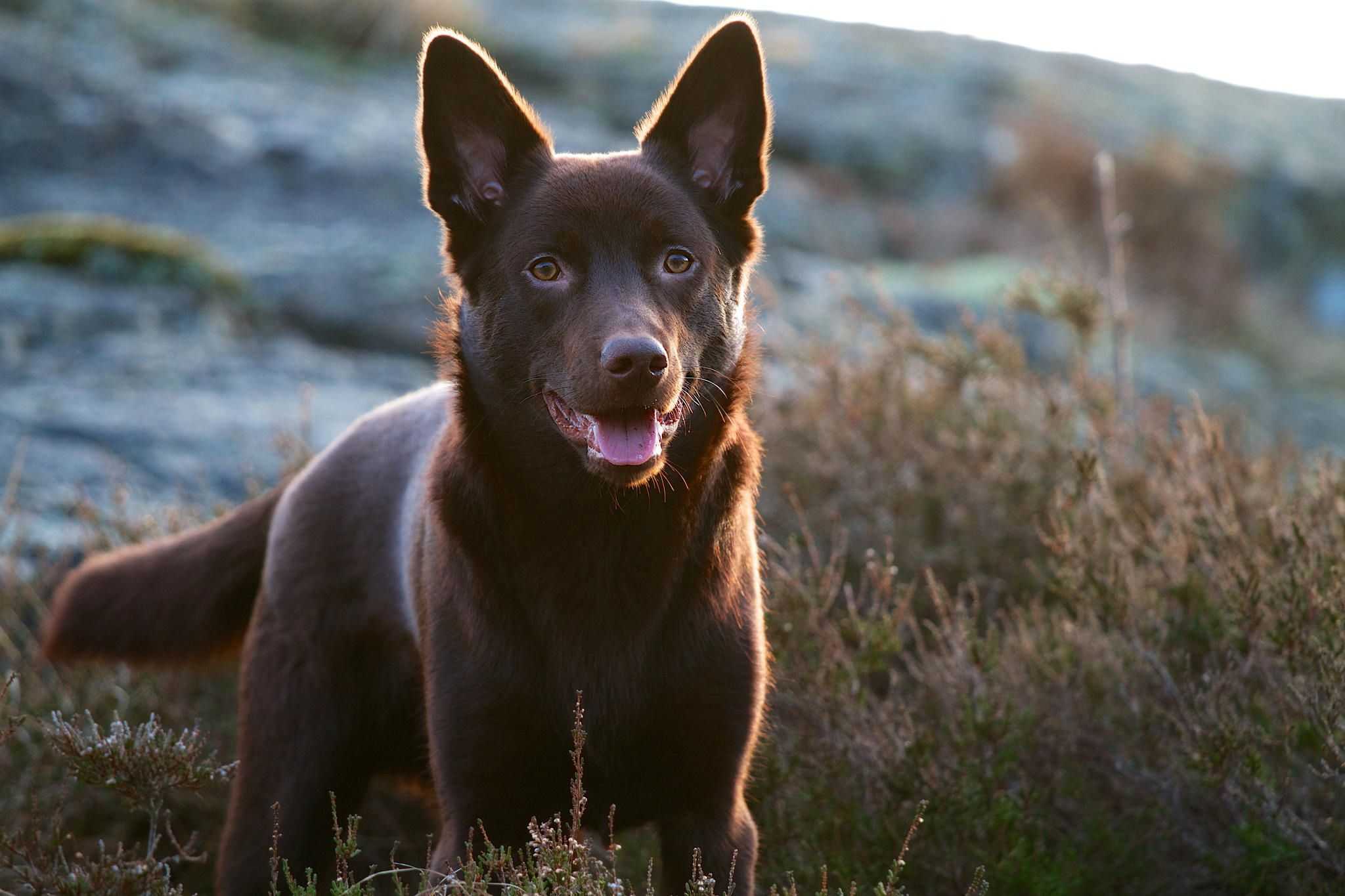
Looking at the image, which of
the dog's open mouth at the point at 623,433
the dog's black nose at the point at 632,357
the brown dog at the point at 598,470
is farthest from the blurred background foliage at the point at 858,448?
the dog's black nose at the point at 632,357

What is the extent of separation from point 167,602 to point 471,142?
1.81 m

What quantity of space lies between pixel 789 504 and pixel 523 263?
2858 mm

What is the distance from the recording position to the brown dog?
301 centimetres

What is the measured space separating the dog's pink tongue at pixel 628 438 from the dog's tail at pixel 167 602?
5.39ft

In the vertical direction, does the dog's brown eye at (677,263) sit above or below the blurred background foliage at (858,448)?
above

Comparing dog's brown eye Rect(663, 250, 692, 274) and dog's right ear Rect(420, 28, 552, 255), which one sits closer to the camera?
dog's brown eye Rect(663, 250, 692, 274)

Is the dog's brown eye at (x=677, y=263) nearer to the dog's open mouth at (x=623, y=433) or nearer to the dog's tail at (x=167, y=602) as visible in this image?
the dog's open mouth at (x=623, y=433)

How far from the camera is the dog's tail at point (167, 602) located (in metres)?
4.10

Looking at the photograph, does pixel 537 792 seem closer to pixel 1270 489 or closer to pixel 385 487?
pixel 385 487

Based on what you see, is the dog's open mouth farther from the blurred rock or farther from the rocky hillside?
the blurred rock

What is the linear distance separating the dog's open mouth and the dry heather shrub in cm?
119

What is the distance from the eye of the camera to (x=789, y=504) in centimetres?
577

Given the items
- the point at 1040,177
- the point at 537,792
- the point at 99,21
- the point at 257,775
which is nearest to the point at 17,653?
the point at 257,775

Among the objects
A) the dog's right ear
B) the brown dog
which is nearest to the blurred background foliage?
the brown dog
